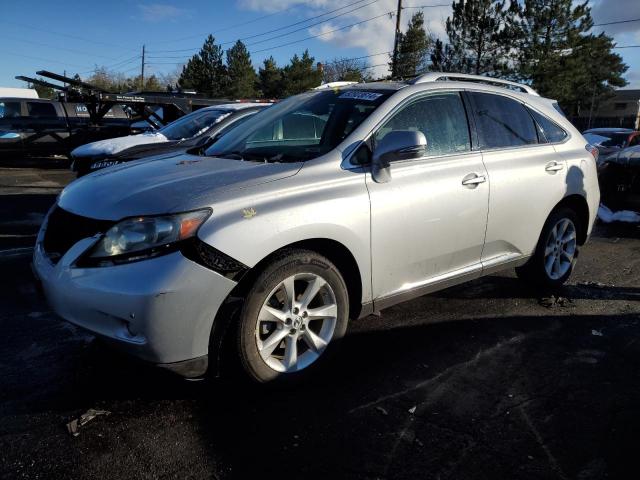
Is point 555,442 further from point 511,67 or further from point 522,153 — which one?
point 511,67

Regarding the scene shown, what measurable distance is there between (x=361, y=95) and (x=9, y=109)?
1408 cm

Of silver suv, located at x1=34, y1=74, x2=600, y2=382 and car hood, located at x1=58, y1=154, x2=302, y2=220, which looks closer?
silver suv, located at x1=34, y1=74, x2=600, y2=382

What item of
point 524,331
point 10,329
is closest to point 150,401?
point 10,329

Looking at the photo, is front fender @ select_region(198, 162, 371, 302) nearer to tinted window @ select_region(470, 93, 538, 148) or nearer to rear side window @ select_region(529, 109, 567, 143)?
tinted window @ select_region(470, 93, 538, 148)

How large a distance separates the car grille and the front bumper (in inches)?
4.1

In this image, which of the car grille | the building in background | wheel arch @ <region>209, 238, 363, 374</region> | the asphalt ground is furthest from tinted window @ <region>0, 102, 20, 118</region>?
the building in background

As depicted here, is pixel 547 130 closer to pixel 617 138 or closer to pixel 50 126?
pixel 617 138

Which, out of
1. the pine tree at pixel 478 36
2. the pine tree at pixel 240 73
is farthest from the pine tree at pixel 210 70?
the pine tree at pixel 478 36

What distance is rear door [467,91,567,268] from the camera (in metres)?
3.94

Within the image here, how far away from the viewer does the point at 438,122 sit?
373 cm

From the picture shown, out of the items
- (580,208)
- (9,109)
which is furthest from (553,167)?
(9,109)

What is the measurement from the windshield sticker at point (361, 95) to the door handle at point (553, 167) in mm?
1672

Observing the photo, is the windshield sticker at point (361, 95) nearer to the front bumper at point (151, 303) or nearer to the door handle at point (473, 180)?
the door handle at point (473, 180)

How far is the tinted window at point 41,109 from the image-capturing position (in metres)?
14.6
